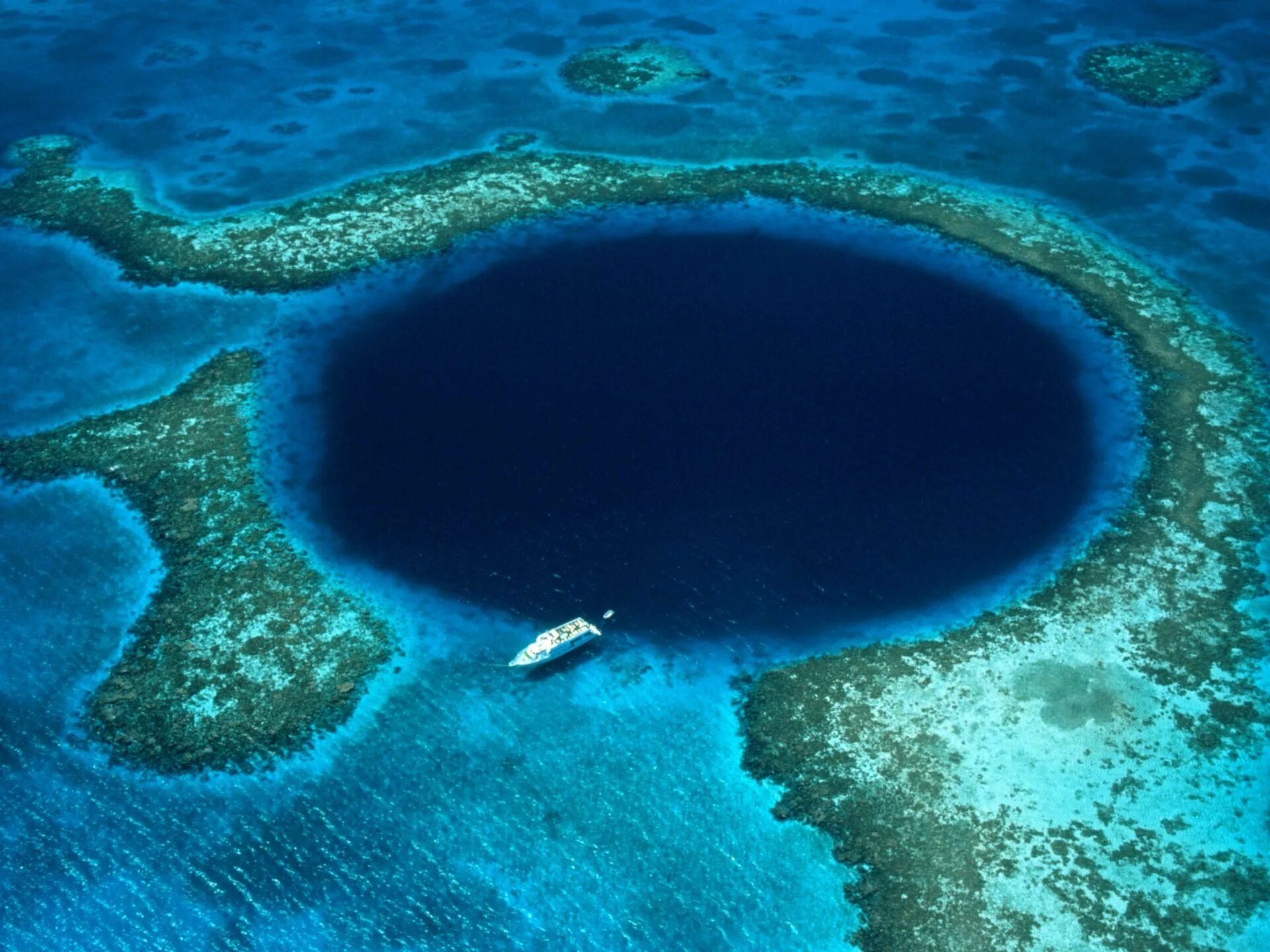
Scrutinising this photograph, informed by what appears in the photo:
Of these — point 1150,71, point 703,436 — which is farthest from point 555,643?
point 1150,71

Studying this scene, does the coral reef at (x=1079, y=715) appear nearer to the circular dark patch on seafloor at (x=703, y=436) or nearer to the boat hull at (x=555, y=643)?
the circular dark patch on seafloor at (x=703, y=436)

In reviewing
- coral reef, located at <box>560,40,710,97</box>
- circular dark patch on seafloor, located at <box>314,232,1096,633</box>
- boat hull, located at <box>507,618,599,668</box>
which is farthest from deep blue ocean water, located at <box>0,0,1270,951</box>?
coral reef, located at <box>560,40,710,97</box>

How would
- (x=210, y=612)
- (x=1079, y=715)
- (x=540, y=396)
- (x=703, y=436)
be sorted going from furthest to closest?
(x=540, y=396) → (x=703, y=436) → (x=210, y=612) → (x=1079, y=715)

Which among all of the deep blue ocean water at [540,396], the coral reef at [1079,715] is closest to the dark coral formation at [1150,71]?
the deep blue ocean water at [540,396]

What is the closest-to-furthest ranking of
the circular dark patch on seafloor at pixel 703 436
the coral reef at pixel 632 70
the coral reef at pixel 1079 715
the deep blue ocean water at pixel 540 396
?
the coral reef at pixel 1079 715 < the deep blue ocean water at pixel 540 396 < the circular dark patch on seafloor at pixel 703 436 < the coral reef at pixel 632 70

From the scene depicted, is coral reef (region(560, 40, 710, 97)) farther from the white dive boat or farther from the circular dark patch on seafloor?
the white dive boat

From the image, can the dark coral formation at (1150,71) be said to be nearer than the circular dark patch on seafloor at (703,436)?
No

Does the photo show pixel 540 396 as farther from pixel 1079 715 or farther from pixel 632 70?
pixel 632 70
